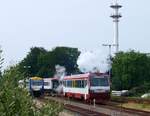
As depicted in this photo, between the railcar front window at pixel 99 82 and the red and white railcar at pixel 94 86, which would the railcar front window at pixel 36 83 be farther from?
the railcar front window at pixel 99 82

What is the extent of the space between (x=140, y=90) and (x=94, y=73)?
60.6ft

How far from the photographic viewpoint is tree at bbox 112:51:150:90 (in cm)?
7156

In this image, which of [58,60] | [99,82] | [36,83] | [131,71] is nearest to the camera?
[99,82]

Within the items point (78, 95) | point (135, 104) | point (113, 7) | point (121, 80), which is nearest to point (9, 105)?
point (135, 104)

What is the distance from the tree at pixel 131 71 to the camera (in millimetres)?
71562

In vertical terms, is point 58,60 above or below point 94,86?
above

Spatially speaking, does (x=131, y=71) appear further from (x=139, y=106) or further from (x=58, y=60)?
(x=58, y=60)

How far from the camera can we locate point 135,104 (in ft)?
142

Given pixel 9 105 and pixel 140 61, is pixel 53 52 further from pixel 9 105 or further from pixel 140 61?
pixel 9 105

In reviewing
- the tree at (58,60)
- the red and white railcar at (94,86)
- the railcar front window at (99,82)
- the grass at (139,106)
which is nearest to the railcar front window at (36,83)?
the red and white railcar at (94,86)

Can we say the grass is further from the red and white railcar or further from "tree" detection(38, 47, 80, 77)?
"tree" detection(38, 47, 80, 77)

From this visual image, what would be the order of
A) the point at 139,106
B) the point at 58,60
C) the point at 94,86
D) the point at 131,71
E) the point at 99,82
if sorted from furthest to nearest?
the point at 58,60 → the point at 131,71 → the point at 99,82 → the point at 94,86 → the point at 139,106

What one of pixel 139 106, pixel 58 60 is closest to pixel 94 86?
pixel 139 106

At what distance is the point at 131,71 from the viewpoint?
71.1 meters
